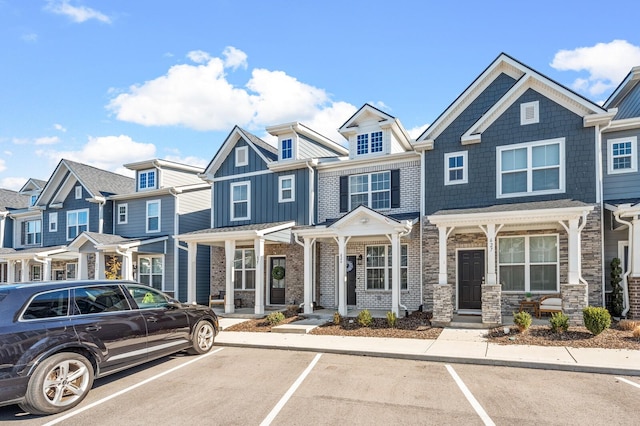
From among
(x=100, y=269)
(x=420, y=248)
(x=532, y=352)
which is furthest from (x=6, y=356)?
(x=100, y=269)

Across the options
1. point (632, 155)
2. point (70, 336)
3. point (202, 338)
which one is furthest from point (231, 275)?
point (632, 155)

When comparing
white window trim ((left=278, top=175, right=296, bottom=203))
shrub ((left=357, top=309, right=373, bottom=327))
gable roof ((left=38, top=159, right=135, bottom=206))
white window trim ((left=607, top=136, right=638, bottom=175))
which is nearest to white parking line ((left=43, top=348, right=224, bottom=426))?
shrub ((left=357, top=309, right=373, bottom=327))

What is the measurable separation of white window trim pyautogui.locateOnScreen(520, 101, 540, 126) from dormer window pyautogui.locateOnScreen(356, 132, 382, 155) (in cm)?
504

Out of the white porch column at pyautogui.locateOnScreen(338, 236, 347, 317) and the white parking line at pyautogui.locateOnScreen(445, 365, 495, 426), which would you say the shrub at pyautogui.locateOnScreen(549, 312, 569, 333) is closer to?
the white parking line at pyautogui.locateOnScreen(445, 365, 495, 426)

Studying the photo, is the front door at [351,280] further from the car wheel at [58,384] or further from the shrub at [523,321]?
the car wheel at [58,384]

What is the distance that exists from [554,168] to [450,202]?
3169mm

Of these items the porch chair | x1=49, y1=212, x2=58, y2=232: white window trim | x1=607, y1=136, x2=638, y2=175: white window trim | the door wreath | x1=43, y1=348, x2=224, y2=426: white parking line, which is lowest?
x1=43, y1=348, x2=224, y2=426: white parking line

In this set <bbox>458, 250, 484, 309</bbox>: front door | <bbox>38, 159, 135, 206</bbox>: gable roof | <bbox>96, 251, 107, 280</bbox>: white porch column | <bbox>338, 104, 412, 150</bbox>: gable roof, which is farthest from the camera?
<bbox>38, 159, 135, 206</bbox>: gable roof

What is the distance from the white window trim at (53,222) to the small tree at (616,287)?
2696 centimetres

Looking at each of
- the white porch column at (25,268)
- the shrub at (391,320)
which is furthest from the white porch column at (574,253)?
the white porch column at (25,268)

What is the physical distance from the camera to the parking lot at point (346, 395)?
561 centimetres

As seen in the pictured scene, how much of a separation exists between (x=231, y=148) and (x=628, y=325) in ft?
50.0

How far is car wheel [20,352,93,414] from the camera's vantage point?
576cm

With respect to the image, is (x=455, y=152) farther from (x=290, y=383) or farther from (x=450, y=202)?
(x=290, y=383)
